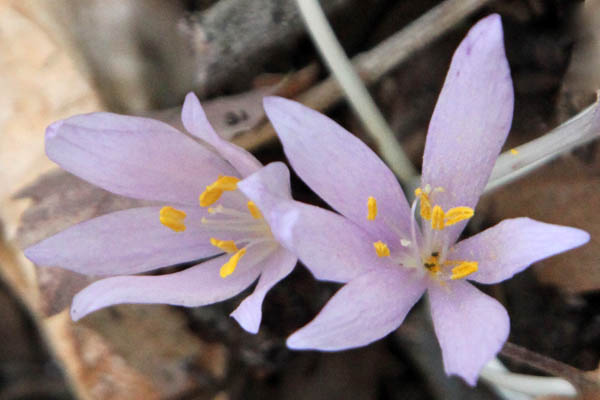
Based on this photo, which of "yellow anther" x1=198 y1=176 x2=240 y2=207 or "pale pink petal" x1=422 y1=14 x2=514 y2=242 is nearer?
"pale pink petal" x1=422 y1=14 x2=514 y2=242

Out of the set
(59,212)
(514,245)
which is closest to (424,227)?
(514,245)

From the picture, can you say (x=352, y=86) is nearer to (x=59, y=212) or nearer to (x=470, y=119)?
(x=470, y=119)

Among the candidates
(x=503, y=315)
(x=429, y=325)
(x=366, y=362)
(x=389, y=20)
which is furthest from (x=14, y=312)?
(x=503, y=315)

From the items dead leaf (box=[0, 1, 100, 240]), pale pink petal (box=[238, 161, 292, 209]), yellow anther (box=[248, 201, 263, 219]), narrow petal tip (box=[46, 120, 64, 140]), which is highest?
dead leaf (box=[0, 1, 100, 240])

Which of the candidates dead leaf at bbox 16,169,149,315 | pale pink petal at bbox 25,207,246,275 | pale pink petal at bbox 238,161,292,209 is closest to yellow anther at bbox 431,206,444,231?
pale pink petal at bbox 238,161,292,209

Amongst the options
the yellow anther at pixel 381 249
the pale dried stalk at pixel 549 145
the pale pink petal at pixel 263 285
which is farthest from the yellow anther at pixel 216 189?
the pale dried stalk at pixel 549 145

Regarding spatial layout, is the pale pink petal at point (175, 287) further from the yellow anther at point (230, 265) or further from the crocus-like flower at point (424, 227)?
the crocus-like flower at point (424, 227)

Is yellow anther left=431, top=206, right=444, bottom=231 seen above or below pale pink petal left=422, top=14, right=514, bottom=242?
below

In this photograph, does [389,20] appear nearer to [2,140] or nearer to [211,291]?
[211,291]

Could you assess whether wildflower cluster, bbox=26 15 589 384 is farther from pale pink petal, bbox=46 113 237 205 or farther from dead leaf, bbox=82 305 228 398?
dead leaf, bbox=82 305 228 398
